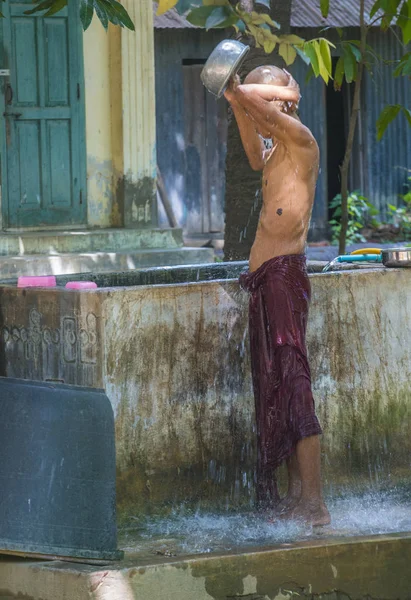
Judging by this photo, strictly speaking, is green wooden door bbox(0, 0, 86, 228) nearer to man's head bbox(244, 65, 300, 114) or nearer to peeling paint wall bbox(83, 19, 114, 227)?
peeling paint wall bbox(83, 19, 114, 227)

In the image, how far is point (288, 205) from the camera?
5477 millimetres

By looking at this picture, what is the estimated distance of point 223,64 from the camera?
5285 mm

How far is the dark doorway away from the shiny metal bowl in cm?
1170

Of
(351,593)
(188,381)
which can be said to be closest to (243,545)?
(351,593)

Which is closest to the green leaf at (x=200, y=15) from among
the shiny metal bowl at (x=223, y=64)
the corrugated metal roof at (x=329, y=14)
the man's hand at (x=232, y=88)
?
the shiny metal bowl at (x=223, y=64)

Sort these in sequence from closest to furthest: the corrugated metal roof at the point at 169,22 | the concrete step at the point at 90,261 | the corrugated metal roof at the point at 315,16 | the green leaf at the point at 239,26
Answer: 1. the green leaf at the point at 239,26
2. the concrete step at the point at 90,261
3. the corrugated metal roof at the point at 169,22
4. the corrugated metal roof at the point at 315,16

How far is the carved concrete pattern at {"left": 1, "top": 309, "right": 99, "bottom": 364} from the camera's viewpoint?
5.36m

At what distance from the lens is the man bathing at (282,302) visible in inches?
211

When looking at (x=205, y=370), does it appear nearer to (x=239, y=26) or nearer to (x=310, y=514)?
(x=310, y=514)

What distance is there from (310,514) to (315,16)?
10.8 meters

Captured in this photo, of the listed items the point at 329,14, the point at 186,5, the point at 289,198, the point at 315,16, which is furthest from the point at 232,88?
the point at 329,14

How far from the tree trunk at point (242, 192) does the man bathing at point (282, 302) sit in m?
3.04

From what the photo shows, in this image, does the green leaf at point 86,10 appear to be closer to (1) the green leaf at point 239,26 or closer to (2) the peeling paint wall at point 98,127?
(1) the green leaf at point 239,26

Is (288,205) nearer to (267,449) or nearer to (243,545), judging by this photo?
(267,449)
